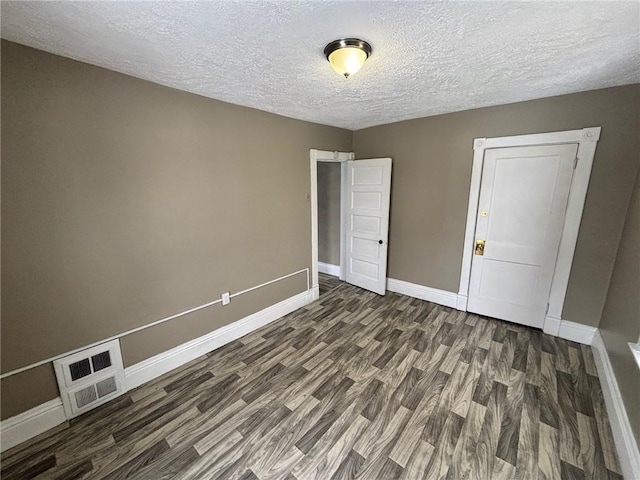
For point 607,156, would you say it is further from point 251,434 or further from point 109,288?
point 109,288

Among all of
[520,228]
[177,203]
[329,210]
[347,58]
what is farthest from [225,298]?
[520,228]

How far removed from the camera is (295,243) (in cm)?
339

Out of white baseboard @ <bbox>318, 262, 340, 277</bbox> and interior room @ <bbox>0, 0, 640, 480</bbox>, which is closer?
interior room @ <bbox>0, 0, 640, 480</bbox>

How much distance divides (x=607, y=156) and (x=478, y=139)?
3.56 feet

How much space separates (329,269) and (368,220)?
1.46 metres

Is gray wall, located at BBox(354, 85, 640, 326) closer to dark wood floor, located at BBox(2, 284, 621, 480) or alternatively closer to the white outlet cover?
dark wood floor, located at BBox(2, 284, 621, 480)

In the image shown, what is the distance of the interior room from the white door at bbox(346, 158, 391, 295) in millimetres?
622

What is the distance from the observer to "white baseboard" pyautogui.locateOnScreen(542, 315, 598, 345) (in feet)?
8.50

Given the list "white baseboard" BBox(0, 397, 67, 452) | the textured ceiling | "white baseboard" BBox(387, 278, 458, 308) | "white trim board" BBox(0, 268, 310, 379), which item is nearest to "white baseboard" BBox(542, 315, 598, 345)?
"white baseboard" BBox(387, 278, 458, 308)

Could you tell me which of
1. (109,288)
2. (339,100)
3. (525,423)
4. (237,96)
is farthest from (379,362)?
(237,96)

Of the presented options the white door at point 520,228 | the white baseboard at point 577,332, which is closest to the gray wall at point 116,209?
the white door at point 520,228

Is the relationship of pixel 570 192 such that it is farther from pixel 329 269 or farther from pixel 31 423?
pixel 31 423

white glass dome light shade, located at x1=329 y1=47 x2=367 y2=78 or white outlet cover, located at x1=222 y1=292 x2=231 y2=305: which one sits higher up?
white glass dome light shade, located at x1=329 y1=47 x2=367 y2=78

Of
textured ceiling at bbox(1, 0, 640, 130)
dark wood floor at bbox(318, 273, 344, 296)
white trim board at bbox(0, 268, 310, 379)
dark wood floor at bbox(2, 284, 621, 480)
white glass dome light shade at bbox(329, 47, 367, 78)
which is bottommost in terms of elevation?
dark wood floor at bbox(2, 284, 621, 480)
